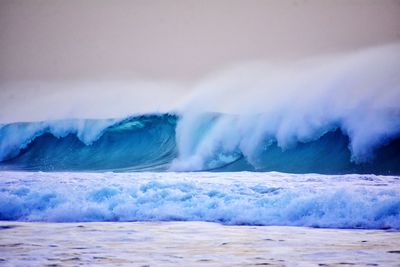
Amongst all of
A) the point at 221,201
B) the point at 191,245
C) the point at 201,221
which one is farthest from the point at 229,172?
the point at 191,245

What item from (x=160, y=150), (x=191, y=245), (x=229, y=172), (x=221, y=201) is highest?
(x=160, y=150)

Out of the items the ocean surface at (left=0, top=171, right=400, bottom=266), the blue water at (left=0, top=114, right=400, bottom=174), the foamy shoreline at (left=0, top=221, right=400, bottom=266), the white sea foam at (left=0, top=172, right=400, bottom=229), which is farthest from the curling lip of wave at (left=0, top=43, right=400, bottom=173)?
the foamy shoreline at (left=0, top=221, right=400, bottom=266)

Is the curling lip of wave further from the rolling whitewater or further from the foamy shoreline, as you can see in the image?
the foamy shoreline

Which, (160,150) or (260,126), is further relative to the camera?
(160,150)

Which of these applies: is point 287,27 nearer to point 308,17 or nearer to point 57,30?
point 308,17

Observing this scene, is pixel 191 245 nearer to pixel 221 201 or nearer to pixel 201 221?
pixel 201 221

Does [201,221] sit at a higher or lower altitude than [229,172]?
lower

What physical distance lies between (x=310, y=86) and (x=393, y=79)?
1.01 m

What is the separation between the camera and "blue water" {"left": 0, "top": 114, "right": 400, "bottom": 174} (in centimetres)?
586

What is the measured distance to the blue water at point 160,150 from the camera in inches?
231

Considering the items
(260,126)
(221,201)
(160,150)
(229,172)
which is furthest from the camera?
(160,150)

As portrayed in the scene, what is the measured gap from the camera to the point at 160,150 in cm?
696

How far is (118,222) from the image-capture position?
3982 mm

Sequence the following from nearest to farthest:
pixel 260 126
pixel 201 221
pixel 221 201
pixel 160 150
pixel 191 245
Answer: pixel 191 245 < pixel 201 221 < pixel 221 201 < pixel 260 126 < pixel 160 150
